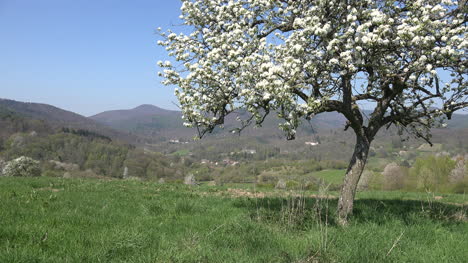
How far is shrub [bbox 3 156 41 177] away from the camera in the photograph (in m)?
44.1

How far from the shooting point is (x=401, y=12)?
435 inches

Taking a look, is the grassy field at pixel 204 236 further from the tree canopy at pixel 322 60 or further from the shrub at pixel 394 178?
the shrub at pixel 394 178

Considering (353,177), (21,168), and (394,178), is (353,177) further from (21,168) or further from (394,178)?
(394,178)

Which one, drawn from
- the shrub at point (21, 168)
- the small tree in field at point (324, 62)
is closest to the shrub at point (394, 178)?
the shrub at point (21, 168)

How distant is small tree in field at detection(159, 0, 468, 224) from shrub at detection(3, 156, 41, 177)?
4167 centimetres

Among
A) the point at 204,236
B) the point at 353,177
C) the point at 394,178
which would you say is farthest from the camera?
the point at 394,178

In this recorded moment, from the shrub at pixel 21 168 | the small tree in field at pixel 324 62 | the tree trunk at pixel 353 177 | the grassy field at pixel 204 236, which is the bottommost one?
the shrub at pixel 21 168

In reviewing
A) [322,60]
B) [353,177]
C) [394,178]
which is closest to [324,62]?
[322,60]

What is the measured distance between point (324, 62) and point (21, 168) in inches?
1908

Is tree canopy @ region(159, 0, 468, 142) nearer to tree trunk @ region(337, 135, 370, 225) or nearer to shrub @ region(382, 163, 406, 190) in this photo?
tree trunk @ region(337, 135, 370, 225)

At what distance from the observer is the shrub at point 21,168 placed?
4412cm

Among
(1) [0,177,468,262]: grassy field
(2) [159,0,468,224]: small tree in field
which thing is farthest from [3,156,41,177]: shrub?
(2) [159,0,468,224]: small tree in field

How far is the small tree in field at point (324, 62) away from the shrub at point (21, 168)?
4167cm

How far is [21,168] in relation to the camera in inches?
1795
